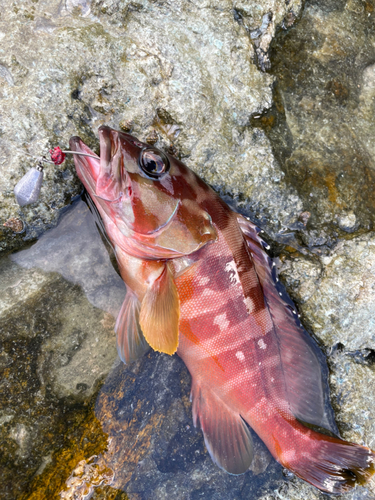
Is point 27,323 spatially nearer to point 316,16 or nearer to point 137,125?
point 137,125

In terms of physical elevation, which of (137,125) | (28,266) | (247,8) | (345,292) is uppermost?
(247,8)

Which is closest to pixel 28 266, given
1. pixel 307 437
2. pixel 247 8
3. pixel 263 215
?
pixel 263 215

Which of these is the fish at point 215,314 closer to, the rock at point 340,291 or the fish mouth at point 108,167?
the fish mouth at point 108,167

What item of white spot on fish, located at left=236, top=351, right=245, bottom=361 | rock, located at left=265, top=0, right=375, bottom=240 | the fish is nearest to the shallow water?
the fish

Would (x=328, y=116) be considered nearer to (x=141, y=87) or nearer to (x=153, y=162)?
(x=141, y=87)

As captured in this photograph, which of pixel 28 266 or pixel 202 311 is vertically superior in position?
pixel 202 311

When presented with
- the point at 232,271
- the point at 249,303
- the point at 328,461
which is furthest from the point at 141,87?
the point at 328,461

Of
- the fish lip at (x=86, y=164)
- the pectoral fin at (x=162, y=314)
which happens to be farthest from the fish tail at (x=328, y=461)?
the fish lip at (x=86, y=164)

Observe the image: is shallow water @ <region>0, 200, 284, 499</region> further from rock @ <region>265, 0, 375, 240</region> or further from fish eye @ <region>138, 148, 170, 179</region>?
rock @ <region>265, 0, 375, 240</region>
